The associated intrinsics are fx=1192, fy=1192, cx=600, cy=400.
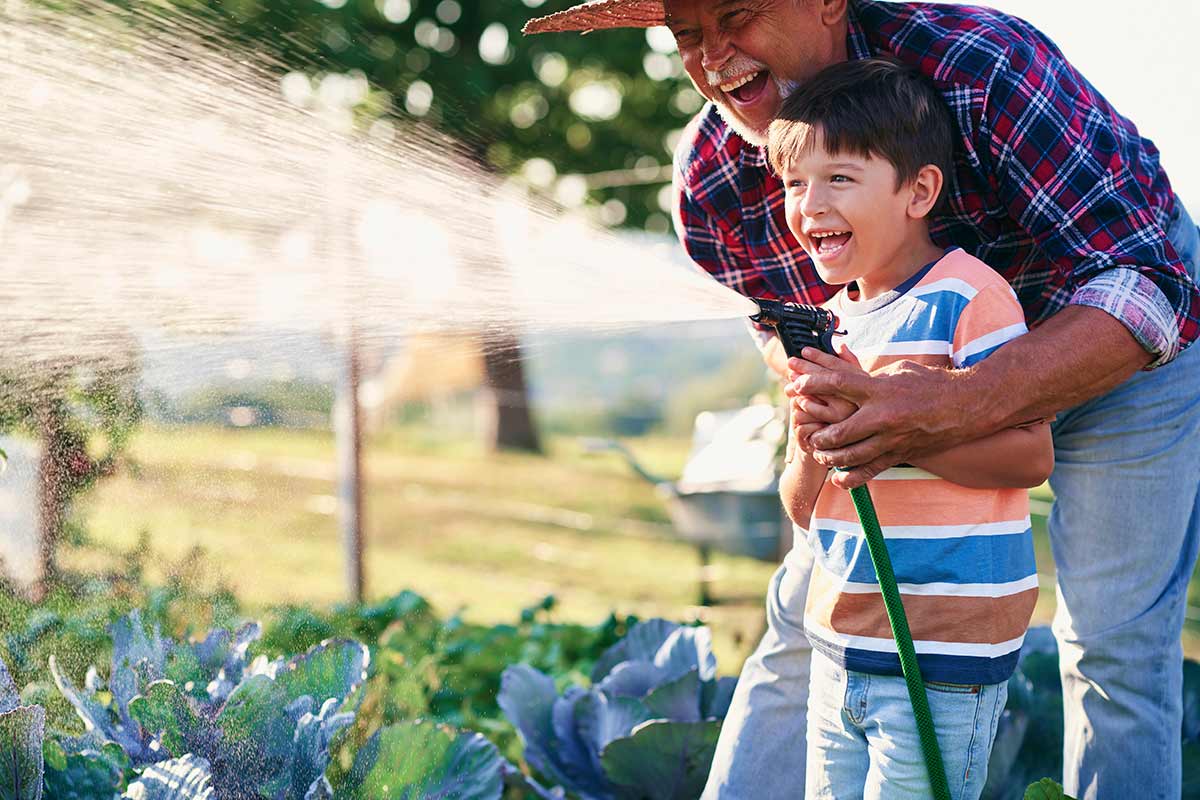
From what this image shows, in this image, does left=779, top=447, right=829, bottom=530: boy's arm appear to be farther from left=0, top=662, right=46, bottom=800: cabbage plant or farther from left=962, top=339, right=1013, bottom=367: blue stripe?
left=0, top=662, right=46, bottom=800: cabbage plant

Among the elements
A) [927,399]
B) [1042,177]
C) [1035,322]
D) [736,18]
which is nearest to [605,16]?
[736,18]

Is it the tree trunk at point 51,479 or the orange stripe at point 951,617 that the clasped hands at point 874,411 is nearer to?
the orange stripe at point 951,617

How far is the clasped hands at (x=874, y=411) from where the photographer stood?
1917mm

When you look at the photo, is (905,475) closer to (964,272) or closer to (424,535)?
(964,272)

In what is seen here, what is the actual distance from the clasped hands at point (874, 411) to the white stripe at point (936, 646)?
0.98ft

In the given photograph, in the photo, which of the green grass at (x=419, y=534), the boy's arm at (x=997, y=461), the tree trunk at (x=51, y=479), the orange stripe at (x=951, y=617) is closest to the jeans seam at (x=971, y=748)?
the orange stripe at (x=951, y=617)

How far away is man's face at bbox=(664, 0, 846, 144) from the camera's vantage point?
90.7 inches

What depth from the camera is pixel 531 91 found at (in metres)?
14.4

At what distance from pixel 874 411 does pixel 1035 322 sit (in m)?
0.73

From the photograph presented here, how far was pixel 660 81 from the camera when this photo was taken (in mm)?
14398

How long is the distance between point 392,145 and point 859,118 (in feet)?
6.61

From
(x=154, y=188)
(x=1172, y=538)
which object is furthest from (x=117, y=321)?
(x=1172, y=538)

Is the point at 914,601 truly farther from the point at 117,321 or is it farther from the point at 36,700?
the point at 117,321

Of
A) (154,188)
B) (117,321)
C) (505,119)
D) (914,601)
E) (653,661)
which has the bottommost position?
(653,661)
